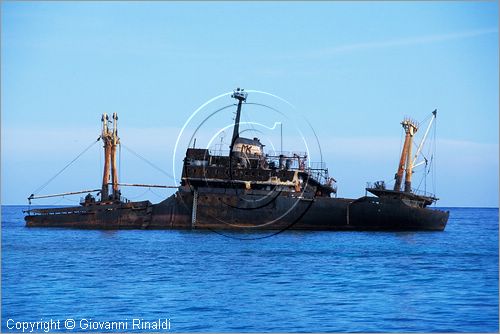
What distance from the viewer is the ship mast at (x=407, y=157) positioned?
9494 cm

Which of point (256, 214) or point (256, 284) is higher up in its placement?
point (256, 214)

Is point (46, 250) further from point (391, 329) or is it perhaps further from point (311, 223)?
point (391, 329)

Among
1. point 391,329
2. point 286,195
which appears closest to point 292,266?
point 391,329

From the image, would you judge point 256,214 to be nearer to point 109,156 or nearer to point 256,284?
point 109,156

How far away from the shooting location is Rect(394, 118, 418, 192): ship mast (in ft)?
311

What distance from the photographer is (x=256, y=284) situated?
48719 mm

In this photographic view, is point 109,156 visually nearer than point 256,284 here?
No

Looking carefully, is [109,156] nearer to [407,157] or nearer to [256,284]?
[407,157]

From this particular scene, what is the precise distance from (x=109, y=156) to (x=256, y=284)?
49.6 metres

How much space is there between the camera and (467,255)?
69.1m

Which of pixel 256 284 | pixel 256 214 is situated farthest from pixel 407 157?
pixel 256 284

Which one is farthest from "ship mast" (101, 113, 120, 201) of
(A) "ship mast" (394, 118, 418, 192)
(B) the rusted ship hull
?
(A) "ship mast" (394, 118, 418, 192)

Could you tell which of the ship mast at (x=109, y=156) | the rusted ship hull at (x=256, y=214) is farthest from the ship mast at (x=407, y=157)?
the ship mast at (x=109, y=156)

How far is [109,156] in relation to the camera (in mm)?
95312
